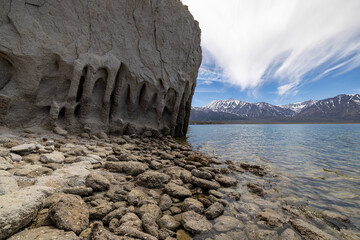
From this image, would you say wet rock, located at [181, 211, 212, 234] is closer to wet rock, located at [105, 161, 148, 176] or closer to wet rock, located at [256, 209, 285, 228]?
wet rock, located at [256, 209, 285, 228]

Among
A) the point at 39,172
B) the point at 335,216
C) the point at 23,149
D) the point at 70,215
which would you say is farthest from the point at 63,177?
the point at 335,216

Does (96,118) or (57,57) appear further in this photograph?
(96,118)

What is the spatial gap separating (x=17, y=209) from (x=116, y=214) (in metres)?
1.65

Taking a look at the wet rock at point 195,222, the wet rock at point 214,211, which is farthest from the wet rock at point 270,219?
the wet rock at point 195,222

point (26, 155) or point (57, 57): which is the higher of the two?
point (57, 57)

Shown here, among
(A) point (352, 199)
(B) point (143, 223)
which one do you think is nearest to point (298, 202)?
(A) point (352, 199)

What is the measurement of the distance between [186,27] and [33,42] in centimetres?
1619

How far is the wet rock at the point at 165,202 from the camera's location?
4.20m

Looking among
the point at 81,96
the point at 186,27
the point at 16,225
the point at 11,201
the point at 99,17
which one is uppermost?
the point at 186,27

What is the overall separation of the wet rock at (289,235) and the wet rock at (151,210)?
2.88 m

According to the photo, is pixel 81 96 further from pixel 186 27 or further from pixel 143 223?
pixel 186 27

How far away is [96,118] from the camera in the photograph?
13.9m

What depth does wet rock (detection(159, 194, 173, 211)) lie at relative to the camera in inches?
165

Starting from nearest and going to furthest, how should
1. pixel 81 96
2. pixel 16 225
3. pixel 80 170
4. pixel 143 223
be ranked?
pixel 16 225, pixel 143 223, pixel 80 170, pixel 81 96
